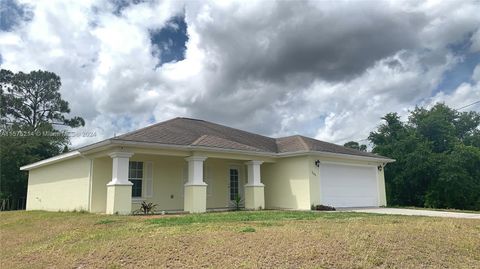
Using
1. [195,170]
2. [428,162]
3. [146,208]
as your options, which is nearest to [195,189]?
[195,170]

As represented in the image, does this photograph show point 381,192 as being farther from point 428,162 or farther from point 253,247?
point 253,247

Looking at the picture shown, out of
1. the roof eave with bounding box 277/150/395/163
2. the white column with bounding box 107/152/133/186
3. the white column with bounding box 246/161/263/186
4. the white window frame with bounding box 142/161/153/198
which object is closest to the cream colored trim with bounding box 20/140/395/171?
the roof eave with bounding box 277/150/395/163

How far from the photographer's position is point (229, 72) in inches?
742

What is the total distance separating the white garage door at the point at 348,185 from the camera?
17337mm

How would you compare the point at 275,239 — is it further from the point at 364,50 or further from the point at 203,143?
the point at 364,50

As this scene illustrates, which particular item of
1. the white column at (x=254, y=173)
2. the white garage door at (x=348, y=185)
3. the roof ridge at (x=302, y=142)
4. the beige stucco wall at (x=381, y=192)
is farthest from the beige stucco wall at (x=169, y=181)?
the beige stucco wall at (x=381, y=192)

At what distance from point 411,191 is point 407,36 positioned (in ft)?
46.3

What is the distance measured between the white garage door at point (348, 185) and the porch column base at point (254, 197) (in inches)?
109

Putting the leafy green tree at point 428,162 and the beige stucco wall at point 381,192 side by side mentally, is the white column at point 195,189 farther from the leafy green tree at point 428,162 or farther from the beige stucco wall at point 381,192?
the leafy green tree at point 428,162

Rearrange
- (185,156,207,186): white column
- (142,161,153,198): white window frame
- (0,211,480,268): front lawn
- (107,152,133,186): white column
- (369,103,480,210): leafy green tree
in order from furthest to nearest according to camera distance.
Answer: (369,103,480,210): leafy green tree
(142,161,153,198): white window frame
(185,156,207,186): white column
(107,152,133,186): white column
(0,211,480,268): front lawn

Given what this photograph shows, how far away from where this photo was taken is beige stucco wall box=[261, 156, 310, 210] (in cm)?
1684

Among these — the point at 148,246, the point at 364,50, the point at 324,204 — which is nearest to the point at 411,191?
the point at 324,204

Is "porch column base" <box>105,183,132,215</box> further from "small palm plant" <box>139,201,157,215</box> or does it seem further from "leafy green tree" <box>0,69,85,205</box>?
"leafy green tree" <box>0,69,85,205</box>

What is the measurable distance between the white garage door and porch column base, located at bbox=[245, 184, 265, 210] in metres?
2.77
